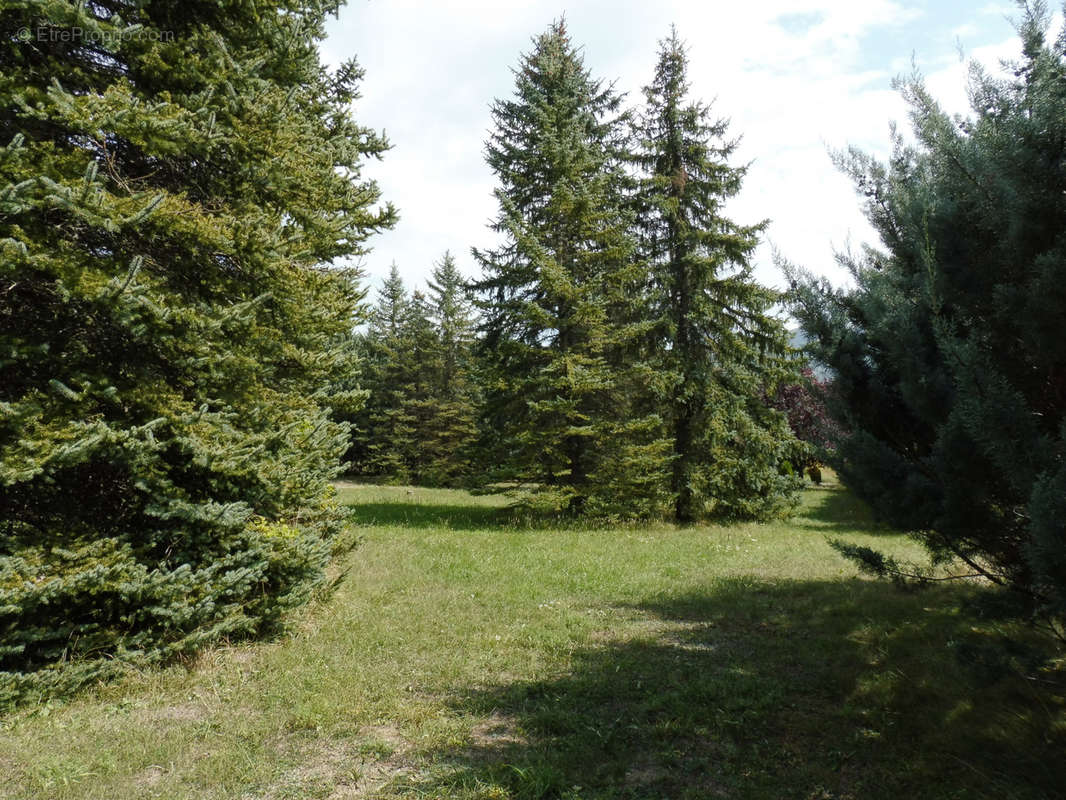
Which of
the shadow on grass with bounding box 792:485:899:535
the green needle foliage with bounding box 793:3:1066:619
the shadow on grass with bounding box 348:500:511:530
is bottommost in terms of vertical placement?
the shadow on grass with bounding box 792:485:899:535

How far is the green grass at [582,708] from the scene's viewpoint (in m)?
3.78

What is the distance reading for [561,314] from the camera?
1548 cm

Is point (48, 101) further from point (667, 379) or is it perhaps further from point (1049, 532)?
point (667, 379)

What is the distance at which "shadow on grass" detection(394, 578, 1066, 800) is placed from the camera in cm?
370

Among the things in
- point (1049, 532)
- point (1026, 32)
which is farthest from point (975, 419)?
point (1026, 32)

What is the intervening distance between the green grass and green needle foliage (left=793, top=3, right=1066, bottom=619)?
3.15 feet

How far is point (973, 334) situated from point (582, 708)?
13.0ft

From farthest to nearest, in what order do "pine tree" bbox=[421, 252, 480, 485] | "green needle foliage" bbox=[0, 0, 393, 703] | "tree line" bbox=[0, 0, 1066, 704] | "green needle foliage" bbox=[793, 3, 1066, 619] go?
"pine tree" bbox=[421, 252, 480, 485] → "green needle foliage" bbox=[0, 0, 393, 703] → "tree line" bbox=[0, 0, 1066, 704] → "green needle foliage" bbox=[793, 3, 1066, 619]

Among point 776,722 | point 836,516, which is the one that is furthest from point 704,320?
point 776,722

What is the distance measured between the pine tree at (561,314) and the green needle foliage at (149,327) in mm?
8342

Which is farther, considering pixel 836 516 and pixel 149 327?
pixel 836 516

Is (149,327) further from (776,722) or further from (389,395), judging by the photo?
(389,395)

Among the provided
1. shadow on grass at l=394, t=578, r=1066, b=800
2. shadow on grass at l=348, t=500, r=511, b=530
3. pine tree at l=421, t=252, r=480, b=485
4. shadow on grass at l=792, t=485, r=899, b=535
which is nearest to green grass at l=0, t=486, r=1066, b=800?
shadow on grass at l=394, t=578, r=1066, b=800

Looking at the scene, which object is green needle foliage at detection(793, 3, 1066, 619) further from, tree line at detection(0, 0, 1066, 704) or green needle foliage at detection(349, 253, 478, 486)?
green needle foliage at detection(349, 253, 478, 486)
